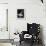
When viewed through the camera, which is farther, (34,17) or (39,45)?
(34,17)

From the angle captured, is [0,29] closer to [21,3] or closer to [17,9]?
[17,9]

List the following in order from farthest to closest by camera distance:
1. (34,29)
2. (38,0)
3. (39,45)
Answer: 1. (38,0)
2. (34,29)
3. (39,45)

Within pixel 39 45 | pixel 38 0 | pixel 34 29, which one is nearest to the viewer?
pixel 39 45

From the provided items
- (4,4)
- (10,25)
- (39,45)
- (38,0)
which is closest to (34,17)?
(38,0)

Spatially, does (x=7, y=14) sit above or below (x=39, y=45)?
above

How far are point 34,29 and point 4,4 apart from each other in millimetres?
1081

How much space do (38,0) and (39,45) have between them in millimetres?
1311

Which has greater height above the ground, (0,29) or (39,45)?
(0,29)

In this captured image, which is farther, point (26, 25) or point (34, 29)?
point (26, 25)

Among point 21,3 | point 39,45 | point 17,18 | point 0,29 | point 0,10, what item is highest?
point 21,3

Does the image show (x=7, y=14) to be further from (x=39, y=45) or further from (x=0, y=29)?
(x=39, y=45)

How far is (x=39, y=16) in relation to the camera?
110 inches

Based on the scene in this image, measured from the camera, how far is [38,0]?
A: 2762 millimetres

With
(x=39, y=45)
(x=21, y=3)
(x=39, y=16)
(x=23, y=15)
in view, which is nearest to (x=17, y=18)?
(x=23, y=15)
